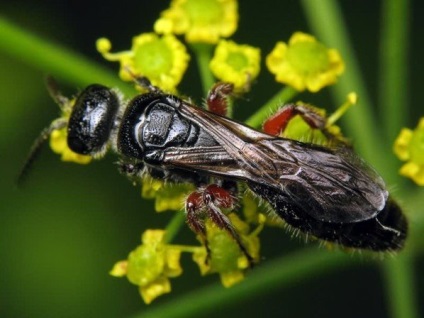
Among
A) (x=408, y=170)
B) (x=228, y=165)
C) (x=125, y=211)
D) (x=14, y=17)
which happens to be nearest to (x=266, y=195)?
(x=228, y=165)

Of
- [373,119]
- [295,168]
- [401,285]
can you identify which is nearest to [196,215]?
[295,168]

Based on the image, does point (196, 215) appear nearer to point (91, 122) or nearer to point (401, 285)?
point (91, 122)

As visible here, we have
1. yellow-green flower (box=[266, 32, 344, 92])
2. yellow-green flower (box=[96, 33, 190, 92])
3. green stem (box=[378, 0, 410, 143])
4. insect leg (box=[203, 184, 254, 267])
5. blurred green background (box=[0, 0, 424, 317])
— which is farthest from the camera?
blurred green background (box=[0, 0, 424, 317])

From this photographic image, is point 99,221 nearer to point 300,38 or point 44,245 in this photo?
point 44,245

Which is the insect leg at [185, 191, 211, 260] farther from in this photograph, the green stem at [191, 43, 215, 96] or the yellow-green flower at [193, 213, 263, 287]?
the green stem at [191, 43, 215, 96]

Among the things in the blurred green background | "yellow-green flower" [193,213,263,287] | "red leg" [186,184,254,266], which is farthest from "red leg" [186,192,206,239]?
the blurred green background

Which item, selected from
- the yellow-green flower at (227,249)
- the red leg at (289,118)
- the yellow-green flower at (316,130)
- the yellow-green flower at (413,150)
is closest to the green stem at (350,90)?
the yellow-green flower at (413,150)
